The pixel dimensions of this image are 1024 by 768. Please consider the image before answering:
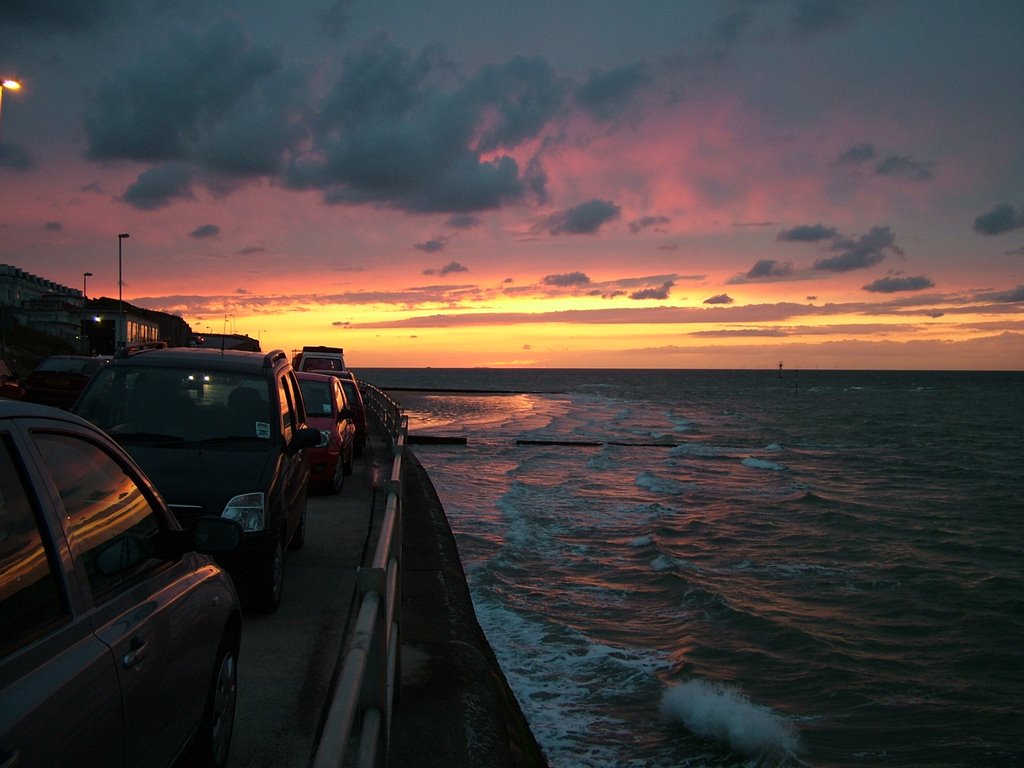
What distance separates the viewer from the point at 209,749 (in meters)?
3.92

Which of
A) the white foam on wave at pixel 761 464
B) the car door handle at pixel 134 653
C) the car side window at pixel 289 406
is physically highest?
the car side window at pixel 289 406

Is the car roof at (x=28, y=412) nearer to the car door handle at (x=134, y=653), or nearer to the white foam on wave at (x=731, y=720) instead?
the car door handle at (x=134, y=653)

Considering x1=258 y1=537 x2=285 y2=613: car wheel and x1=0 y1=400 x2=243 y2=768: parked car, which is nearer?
x1=0 y1=400 x2=243 y2=768: parked car

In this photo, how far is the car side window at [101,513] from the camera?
274 cm

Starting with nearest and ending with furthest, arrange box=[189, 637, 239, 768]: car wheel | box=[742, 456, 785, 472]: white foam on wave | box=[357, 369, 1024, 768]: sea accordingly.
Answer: box=[189, 637, 239, 768]: car wheel < box=[357, 369, 1024, 768]: sea < box=[742, 456, 785, 472]: white foam on wave

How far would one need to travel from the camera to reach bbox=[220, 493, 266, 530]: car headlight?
21.2 ft

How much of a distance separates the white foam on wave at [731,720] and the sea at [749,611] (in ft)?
0.07

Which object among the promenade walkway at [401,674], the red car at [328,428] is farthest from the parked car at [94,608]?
the red car at [328,428]

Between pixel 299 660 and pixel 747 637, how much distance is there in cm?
714

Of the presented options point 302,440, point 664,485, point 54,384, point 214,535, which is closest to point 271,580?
point 302,440

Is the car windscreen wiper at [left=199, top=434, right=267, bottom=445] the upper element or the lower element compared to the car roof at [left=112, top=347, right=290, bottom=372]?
lower

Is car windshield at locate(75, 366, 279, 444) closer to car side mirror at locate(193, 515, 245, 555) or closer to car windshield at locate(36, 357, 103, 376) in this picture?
car side mirror at locate(193, 515, 245, 555)

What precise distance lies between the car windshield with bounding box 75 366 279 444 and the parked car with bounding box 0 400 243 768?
350 centimetres

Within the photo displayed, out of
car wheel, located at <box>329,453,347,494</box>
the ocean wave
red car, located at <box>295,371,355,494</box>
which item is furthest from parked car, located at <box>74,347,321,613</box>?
the ocean wave
